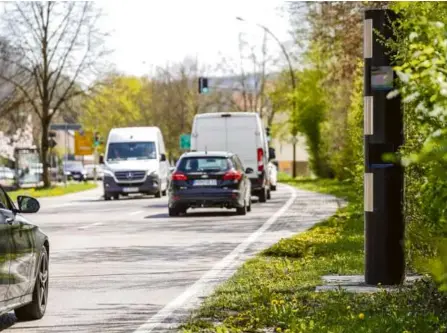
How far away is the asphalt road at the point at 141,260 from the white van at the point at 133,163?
491 inches

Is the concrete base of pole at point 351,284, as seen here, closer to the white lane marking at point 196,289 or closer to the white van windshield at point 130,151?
the white lane marking at point 196,289

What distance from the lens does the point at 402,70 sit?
5402 mm

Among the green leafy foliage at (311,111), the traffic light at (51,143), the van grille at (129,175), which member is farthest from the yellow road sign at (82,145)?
the van grille at (129,175)

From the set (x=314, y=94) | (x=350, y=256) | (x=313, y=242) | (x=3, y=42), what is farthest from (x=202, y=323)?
(x=314, y=94)

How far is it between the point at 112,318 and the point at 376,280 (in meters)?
2.70

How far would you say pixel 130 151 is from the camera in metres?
45.9

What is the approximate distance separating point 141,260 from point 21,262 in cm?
719

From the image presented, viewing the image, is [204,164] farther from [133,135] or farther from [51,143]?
[51,143]

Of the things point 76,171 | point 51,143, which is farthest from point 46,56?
point 76,171

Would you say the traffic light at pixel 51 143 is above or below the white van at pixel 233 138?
below

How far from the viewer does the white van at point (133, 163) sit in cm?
4503

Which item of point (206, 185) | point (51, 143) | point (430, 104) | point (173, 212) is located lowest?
point (173, 212)

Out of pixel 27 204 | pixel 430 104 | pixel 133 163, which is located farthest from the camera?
pixel 133 163

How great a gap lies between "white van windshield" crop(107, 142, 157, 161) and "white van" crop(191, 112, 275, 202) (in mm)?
8099
